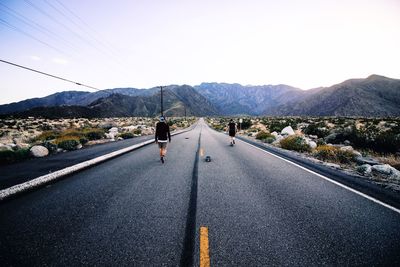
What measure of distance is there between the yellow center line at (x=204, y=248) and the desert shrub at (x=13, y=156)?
1009 cm

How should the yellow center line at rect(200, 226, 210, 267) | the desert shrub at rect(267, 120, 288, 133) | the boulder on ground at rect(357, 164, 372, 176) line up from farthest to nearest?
the desert shrub at rect(267, 120, 288, 133)
the boulder on ground at rect(357, 164, 372, 176)
the yellow center line at rect(200, 226, 210, 267)

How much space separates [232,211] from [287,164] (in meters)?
5.48

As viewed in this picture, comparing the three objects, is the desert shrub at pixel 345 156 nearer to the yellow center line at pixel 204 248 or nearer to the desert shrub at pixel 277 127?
the yellow center line at pixel 204 248

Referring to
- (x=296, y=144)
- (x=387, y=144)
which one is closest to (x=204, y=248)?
(x=296, y=144)

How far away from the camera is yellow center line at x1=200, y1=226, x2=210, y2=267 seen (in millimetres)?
2548

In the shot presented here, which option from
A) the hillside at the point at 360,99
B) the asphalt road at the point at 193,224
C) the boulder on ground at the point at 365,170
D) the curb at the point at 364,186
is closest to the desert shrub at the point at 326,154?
the boulder on ground at the point at 365,170

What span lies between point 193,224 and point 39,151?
1074 centimetres

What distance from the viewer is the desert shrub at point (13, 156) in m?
8.91

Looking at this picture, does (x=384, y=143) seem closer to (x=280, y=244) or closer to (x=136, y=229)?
(x=280, y=244)

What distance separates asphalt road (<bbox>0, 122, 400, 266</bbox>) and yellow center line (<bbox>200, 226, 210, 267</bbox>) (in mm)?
69

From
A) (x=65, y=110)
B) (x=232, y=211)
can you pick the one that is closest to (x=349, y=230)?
(x=232, y=211)

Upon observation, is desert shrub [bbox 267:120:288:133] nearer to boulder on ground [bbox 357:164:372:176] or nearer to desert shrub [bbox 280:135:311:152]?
desert shrub [bbox 280:135:311:152]

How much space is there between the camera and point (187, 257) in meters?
2.65

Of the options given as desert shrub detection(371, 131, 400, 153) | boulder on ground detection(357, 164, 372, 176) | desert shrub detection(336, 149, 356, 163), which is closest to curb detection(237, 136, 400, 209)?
boulder on ground detection(357, 164, 372, 176)
